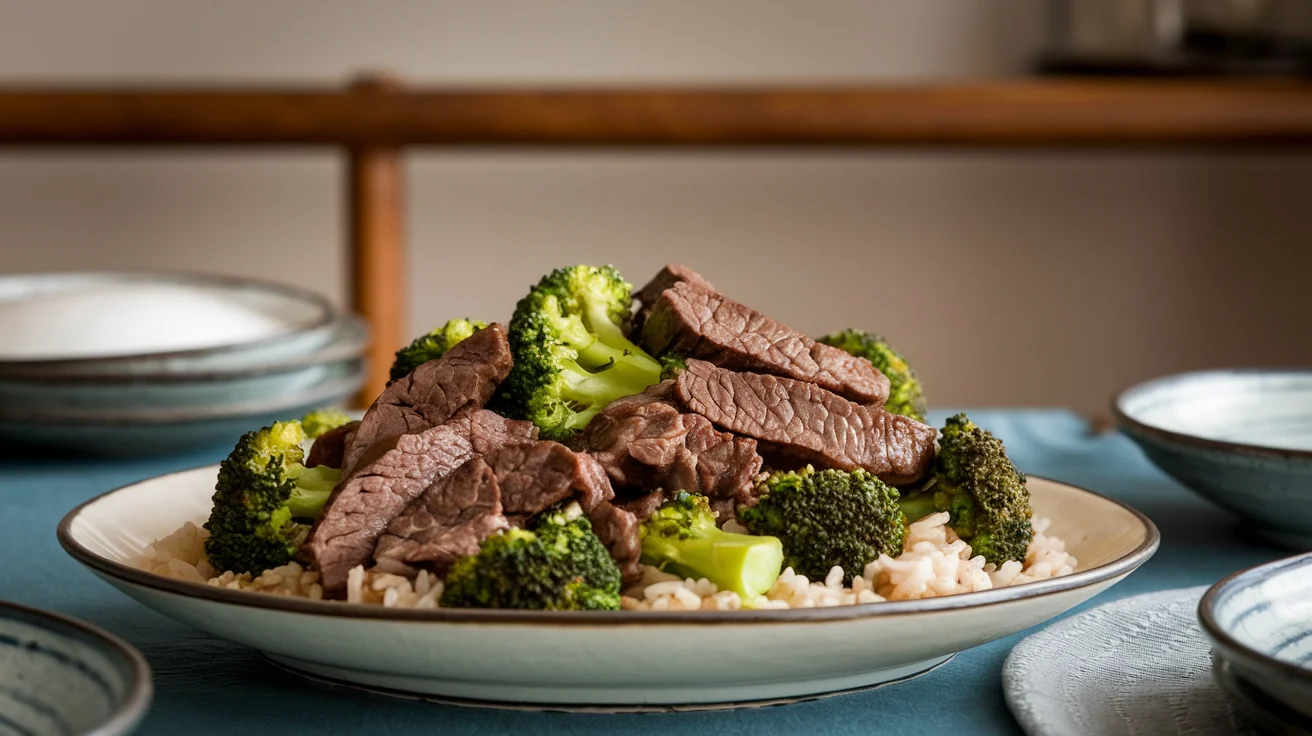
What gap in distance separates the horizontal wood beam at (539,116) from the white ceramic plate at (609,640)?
3.11 m

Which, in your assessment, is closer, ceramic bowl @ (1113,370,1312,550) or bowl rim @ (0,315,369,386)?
ceramic bowl @ (1113,370,1312,550)

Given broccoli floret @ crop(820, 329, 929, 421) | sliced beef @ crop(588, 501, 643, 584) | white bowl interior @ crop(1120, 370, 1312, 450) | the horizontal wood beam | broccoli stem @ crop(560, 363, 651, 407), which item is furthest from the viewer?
the horizontal wood beam

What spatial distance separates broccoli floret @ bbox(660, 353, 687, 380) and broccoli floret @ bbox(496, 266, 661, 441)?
0.03 meters

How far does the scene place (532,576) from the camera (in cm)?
122

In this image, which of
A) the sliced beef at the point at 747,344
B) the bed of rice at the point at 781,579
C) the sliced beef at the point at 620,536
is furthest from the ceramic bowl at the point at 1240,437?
the sliced beef at the point at 620,536

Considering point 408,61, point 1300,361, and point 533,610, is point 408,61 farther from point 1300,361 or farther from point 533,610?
point 533,610

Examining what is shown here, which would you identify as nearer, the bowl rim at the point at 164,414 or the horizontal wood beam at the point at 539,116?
the bowl rim at the point at 164,414

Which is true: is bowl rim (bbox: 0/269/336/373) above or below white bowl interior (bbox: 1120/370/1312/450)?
below

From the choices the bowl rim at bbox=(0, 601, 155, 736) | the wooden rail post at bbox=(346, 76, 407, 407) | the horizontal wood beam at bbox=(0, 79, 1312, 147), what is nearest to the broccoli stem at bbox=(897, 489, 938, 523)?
the bowl rim at bbox=(0, 601, 155, 736)

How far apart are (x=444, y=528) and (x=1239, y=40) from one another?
436 centimetres

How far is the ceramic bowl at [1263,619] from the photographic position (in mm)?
1035

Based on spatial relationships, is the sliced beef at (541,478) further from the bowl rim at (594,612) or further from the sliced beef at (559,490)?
the bowl rim at (594,612)

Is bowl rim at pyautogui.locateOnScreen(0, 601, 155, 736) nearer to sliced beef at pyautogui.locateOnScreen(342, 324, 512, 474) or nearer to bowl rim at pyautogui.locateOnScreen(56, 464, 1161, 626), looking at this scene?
bowl rim at pyautogui.locateOnScreen(56, 464, 1161, 626)

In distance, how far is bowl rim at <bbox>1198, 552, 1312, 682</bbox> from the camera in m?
1.00
